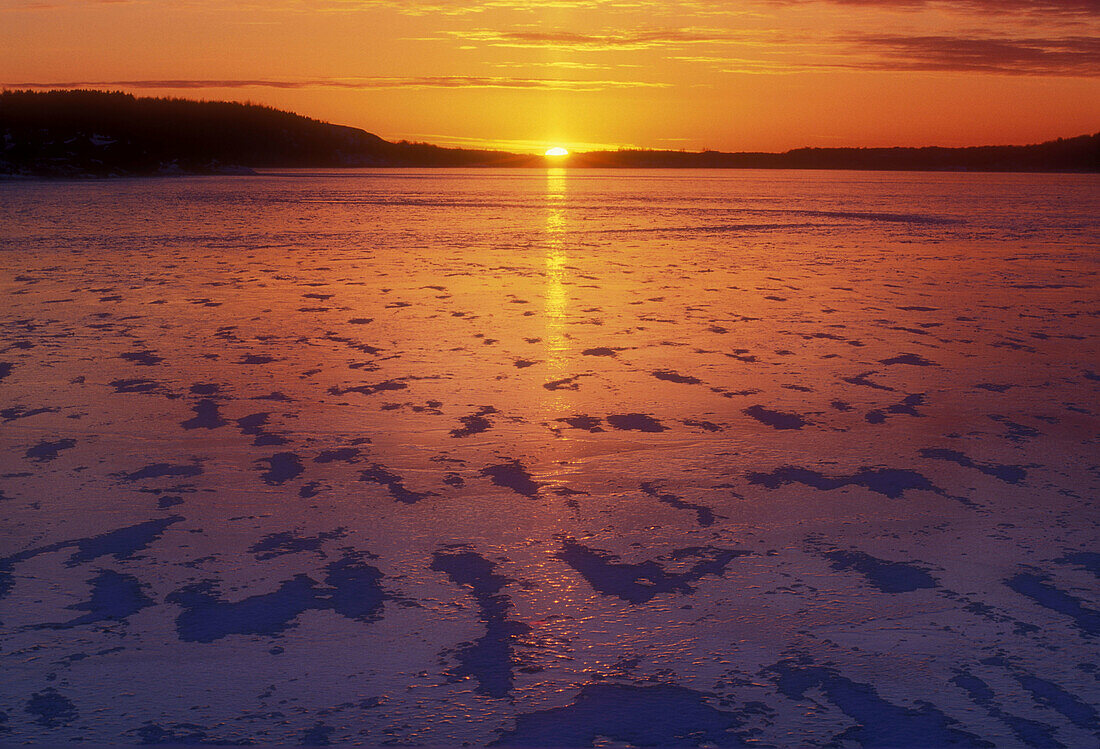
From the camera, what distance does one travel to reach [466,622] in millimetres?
2154

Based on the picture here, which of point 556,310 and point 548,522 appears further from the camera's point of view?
point 556,310

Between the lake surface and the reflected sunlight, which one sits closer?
the lake surface

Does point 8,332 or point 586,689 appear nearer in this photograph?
point 586,689

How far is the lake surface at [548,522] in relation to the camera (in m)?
1.86

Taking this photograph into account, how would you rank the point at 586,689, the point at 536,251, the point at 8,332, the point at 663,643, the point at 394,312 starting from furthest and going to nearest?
the point at 536,251 < the point at 394,312 < the point at 8,332 < the point at 663,643 < the point at 586,689

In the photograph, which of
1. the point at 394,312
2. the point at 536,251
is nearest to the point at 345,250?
the point at 536,251

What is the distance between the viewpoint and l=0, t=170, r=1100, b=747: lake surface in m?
1.86

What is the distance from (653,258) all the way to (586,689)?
8113 millimetres

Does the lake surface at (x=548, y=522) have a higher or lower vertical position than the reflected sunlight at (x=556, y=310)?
lower

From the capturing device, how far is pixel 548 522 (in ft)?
9.05

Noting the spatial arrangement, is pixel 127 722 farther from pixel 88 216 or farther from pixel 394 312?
pixel 88 216

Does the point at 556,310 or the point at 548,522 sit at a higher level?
the point at 556,310

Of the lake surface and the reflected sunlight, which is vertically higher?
the reflected sunlight

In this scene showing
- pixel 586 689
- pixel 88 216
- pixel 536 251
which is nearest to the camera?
pixel 586 689
